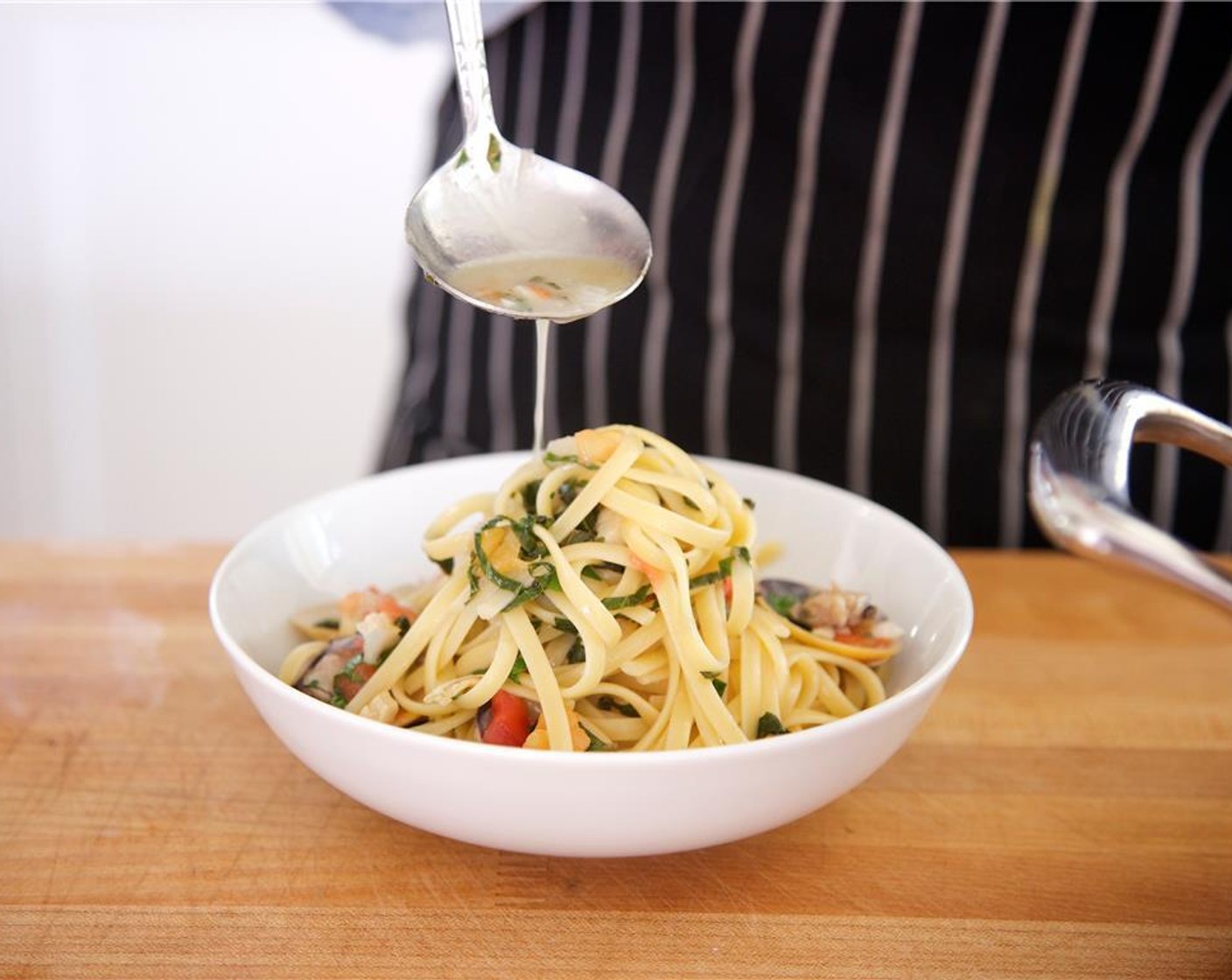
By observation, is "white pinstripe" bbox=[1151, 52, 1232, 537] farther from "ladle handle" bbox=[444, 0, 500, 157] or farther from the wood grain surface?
"ladle handle" bbox=[444, 0, 500, 157]

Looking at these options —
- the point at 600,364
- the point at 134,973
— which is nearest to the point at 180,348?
the point at 600,364

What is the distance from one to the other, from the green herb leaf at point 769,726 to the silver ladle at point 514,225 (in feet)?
1.65

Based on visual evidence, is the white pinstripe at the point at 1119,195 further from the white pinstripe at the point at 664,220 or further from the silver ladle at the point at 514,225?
the silver ladle at the point at 514,225

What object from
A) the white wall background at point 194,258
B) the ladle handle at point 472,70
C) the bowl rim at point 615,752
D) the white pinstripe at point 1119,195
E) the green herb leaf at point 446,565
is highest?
the ladle handle at point 472,70

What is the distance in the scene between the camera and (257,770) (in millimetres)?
1535

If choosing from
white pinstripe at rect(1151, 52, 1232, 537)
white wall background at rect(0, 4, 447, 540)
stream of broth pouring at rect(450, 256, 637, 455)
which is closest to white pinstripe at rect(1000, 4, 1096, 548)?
white pinstripe at rect(1151, 52, 1232, 537)

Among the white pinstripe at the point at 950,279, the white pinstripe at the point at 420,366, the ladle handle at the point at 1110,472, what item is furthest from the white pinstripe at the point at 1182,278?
the white pinstripe at the point at 420,366

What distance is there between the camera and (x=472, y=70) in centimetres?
150

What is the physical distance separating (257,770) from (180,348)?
3478mm

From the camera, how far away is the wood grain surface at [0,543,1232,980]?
124 centimetres

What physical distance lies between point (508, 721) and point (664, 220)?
1.17 m

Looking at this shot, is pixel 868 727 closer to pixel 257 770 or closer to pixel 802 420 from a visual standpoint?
pixel 257 770

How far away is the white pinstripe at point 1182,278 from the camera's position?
2150 millimetres

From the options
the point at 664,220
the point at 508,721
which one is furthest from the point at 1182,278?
the point at 508,721
